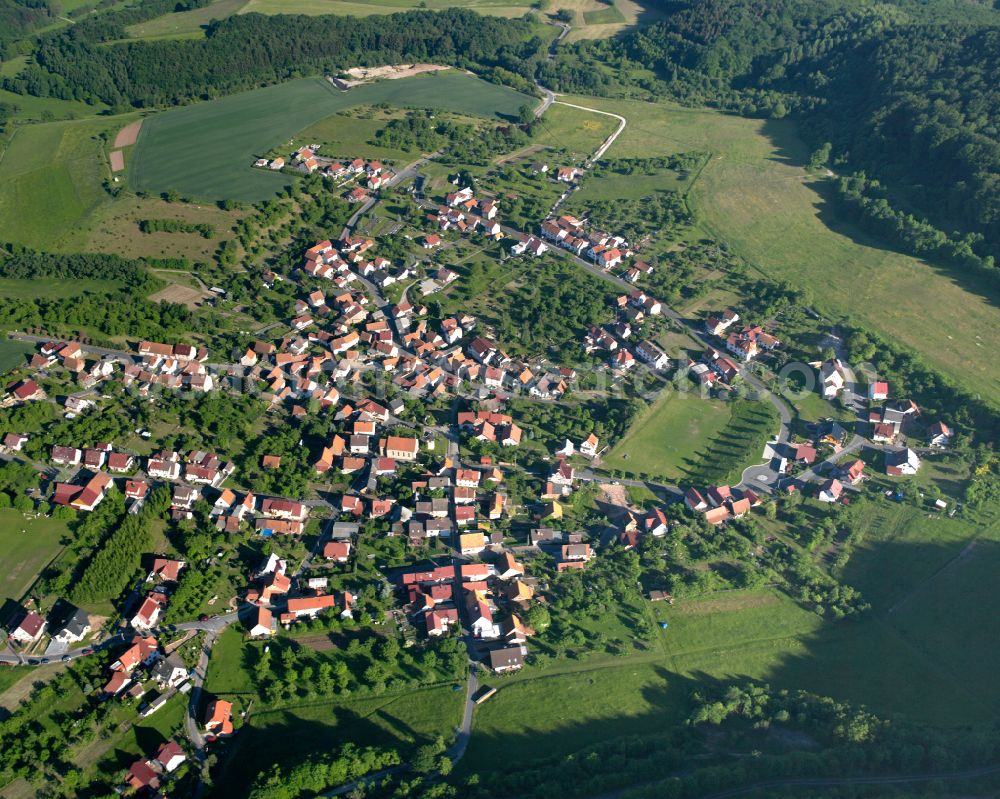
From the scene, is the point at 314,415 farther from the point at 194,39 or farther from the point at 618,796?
the point at 194,39

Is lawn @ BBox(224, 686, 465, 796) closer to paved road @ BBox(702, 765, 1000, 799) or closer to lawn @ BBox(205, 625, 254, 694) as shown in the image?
lawn @ BBox(205, 625, 254, 694)

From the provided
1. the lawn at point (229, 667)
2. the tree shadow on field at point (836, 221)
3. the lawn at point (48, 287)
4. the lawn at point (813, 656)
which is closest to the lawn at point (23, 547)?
the lawn at point (229, 667)

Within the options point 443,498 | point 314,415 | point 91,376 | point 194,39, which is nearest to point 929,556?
point 443,498

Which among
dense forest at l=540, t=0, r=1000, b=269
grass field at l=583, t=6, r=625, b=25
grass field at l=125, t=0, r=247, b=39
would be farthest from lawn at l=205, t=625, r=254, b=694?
grass field at l=583, t=6, r=625, b=25

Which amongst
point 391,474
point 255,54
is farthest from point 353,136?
point 391,474

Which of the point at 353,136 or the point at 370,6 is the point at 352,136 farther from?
the point at 370,6

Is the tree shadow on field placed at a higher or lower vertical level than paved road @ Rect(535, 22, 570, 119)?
lower
